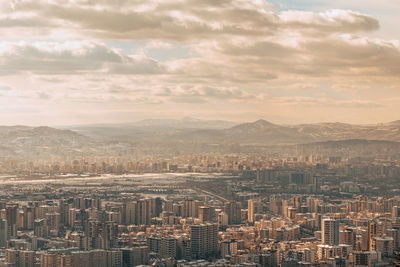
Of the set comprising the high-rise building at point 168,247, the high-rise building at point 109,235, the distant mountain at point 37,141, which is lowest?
the high-rise building at point 168,247

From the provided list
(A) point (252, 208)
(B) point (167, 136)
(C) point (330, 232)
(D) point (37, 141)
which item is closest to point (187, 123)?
(B) point (167, 136)

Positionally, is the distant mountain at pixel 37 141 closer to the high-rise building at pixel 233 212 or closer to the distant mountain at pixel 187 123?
the distant mountain at pixel 187 123

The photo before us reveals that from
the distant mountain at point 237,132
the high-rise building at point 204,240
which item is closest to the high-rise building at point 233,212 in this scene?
→ the high-rise building at point 204,240

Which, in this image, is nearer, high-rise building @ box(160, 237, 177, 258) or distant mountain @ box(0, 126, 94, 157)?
high-rise building @ box(160, 237, 177, 258)

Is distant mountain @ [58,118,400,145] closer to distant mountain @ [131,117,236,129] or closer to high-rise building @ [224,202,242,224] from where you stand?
distant mountain @ [131,117,236,129]

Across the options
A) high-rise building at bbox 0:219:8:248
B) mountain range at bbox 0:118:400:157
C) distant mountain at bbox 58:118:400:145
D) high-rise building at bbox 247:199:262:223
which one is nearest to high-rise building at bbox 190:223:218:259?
high-rise building at bbox 0:219:8:248

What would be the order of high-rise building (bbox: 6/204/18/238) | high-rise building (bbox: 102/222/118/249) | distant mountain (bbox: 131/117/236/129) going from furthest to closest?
distant mountain (bbox: 131/117/236/129) → high-rise building (bbox: 6/204/18/238) → high-rise building (bbox: 102/222/118/249)

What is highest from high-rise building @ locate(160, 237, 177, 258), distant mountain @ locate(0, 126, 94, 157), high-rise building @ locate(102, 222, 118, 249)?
distant mountain @ locate(0, 126, 94, 157)
